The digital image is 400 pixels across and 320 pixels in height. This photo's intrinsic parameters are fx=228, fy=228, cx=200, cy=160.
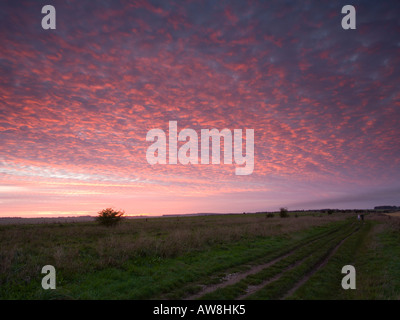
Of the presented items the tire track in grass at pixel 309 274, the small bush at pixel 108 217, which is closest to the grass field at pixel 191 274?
the tire track in grass at pixel 309 274

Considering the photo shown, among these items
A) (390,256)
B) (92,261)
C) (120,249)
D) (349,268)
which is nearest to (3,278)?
(92,261)

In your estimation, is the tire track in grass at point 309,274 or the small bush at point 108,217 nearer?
the tire track in grass at point 309,274

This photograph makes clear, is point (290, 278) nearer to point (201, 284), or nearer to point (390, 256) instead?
point (201, 284)


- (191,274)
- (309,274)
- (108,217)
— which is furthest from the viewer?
(108,217)

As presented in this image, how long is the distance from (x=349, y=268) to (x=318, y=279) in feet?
10.2

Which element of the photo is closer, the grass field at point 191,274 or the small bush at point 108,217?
the grass field at point 191,274

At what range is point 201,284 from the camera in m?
10.3

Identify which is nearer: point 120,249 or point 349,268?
point 349,268

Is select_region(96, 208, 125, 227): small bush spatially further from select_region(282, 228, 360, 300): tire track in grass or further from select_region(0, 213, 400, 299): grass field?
select_region(282, 228, 360, 300): tire track in grass

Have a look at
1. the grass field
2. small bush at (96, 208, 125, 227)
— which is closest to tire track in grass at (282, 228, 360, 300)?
the grass field

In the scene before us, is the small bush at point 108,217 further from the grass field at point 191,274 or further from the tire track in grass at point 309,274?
the tire track in grass at point 309,274

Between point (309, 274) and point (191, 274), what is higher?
point (191, 274)

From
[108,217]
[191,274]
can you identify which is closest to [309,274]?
[191,274]

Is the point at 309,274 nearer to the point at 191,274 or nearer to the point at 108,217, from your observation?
the point at 191,274
